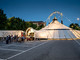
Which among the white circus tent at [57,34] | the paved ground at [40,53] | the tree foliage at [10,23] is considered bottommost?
the paved ground at [40,53]

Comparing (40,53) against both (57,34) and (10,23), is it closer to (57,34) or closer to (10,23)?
(57,34)

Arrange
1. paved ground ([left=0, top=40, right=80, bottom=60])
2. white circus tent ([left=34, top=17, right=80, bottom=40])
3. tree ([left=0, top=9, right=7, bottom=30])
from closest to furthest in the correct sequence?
paved ground ([left=0, top=40, right=80, bottom=60]) → white circus tent ([left=34, top=17, right=80, bottom=40]) → tree ([left=0, top=9, right=7, bottom=30])

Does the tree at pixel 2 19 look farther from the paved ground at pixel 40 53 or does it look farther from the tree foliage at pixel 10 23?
the paved ground at pixel 40 53

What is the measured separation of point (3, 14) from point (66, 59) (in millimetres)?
41269

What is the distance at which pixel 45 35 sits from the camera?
129 feet

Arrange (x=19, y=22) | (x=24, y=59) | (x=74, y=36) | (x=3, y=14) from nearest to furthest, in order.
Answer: (x=24, y=59) < (x=74, y=36) < (x=3, y=14) < (x=19, y=22)

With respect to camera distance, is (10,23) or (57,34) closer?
(57,34)

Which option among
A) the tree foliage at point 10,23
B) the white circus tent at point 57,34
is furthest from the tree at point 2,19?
the white circus tent at point 57,34

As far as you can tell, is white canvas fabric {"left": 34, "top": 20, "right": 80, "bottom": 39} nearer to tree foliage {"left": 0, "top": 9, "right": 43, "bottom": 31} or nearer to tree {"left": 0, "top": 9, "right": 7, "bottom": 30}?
tree {"left": 0, "top": 9, "right": 7, "bottom": 30}

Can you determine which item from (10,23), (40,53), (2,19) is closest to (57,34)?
(2,19)

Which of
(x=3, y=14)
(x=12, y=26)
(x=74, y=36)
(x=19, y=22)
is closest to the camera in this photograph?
(x=74, y=36)

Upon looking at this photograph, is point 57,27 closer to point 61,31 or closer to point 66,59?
point 61,31

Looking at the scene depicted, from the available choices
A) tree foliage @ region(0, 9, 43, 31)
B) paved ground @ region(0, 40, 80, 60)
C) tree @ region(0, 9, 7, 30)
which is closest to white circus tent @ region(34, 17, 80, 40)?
tree @ region(0, 9, 7, 30)

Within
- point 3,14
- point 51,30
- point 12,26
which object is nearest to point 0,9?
point 3,14
